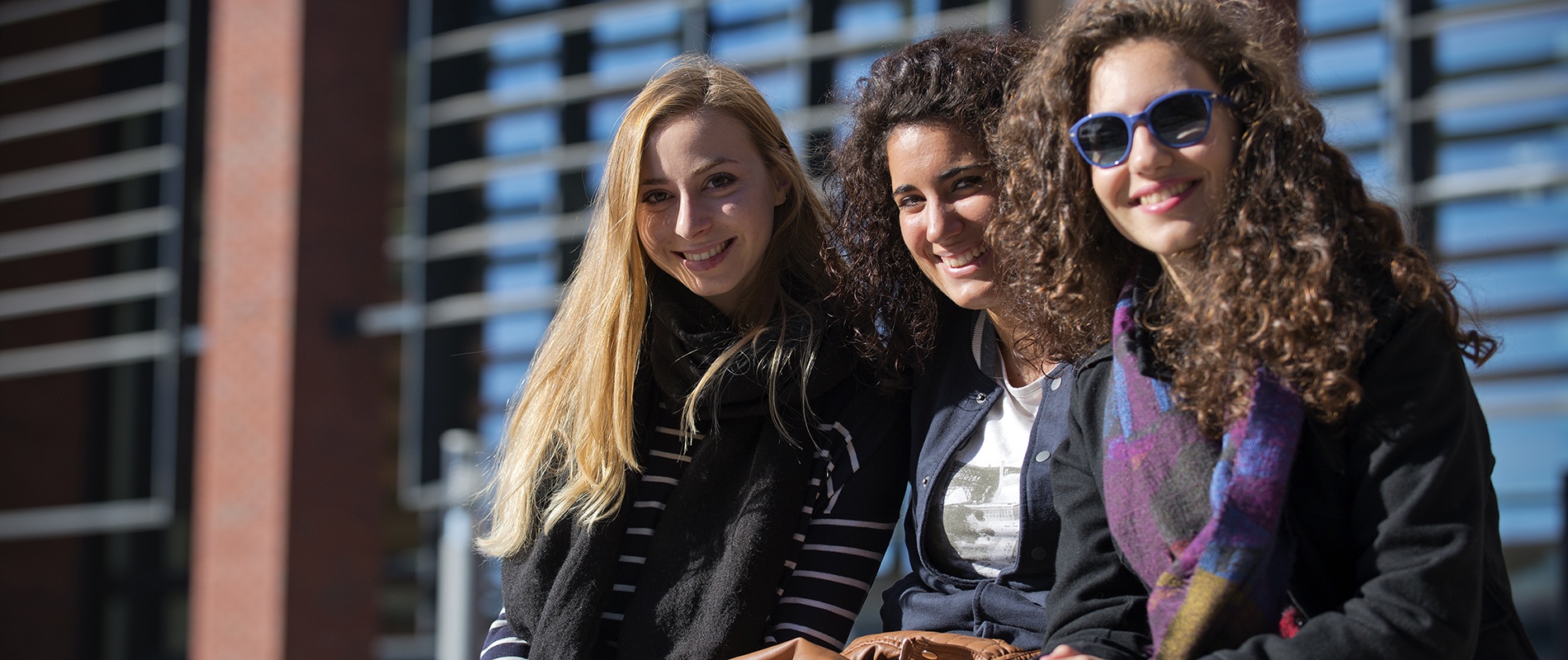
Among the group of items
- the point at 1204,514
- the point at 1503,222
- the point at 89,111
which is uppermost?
the point at 89,111

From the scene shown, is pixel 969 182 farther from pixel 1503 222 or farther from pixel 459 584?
pixel 1503 222

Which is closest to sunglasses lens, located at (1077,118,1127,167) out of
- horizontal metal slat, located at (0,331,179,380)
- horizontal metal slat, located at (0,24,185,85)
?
horizontal metal slat, located at (0,331,179,380)

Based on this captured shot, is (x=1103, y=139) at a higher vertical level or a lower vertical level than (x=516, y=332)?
higher

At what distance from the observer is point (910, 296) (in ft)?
9.03

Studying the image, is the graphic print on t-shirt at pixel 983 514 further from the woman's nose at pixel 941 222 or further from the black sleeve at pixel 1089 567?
the woman's nose at pixel 941 222

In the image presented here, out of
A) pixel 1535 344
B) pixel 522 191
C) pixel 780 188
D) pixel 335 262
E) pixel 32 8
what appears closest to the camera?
pixel 780 188

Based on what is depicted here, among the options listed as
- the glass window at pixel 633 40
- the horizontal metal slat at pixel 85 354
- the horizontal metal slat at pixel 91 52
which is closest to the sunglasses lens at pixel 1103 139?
the glass window at pixel 633 40

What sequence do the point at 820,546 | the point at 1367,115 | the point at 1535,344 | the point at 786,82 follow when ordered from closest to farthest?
the point at 820,546 < the point at 1535,344 < the point at 1367,115 < the point at 786,82

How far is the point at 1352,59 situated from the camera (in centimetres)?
802

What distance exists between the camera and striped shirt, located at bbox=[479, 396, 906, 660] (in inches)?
105

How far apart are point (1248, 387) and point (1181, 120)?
0.40m

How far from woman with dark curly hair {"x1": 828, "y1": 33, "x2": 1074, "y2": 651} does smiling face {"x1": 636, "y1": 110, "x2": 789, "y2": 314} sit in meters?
0.22

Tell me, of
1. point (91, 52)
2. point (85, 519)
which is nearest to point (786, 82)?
point (91, 52)

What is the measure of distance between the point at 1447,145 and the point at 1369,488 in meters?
6.86
